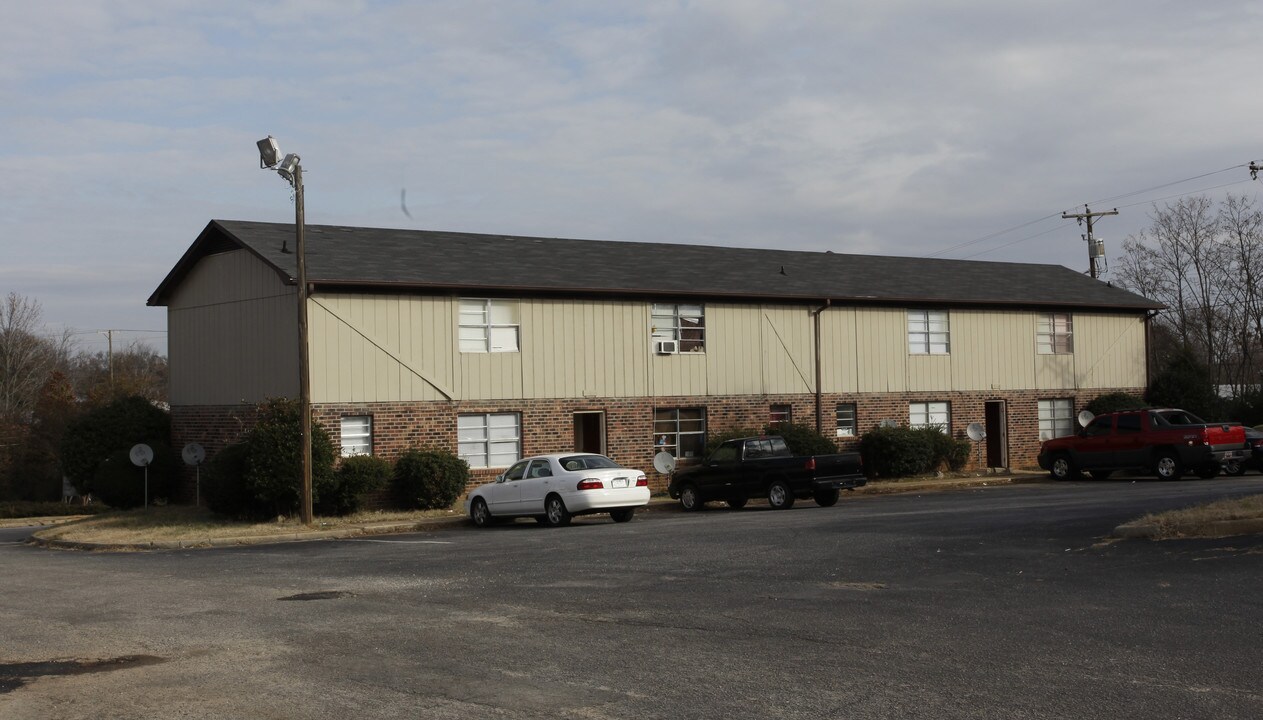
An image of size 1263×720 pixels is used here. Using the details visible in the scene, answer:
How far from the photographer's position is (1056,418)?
129 ft

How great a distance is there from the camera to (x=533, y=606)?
41.7 ft

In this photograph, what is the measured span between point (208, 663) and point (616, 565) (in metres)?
6.74

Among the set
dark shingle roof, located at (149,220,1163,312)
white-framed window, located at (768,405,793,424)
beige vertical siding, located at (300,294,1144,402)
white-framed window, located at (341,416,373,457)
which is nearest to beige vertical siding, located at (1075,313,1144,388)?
beige vertical siding, located at (300,294,1144,402)

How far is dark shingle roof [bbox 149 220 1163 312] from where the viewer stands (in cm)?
2892

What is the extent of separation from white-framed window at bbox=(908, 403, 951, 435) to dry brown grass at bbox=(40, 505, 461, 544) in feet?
50.0

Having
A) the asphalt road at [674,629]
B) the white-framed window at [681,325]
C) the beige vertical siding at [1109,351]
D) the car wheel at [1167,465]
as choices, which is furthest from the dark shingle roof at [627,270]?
the asphalt road at [674,629]

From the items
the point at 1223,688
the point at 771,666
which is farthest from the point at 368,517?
the point at 1223,688

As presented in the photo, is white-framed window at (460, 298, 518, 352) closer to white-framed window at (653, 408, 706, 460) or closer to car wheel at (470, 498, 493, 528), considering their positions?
white-framed window at (653, 408, 706, 460)

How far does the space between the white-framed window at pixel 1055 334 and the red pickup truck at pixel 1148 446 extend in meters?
6.35

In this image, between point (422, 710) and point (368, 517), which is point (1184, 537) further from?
point (368, 517)

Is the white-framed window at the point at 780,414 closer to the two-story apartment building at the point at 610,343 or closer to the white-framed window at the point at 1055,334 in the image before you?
the two-story apartment building at the point at 610,343

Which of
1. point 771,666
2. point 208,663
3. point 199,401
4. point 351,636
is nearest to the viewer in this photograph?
point 771,666

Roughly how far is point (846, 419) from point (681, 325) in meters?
6.03

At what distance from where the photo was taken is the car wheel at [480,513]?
982 inches
